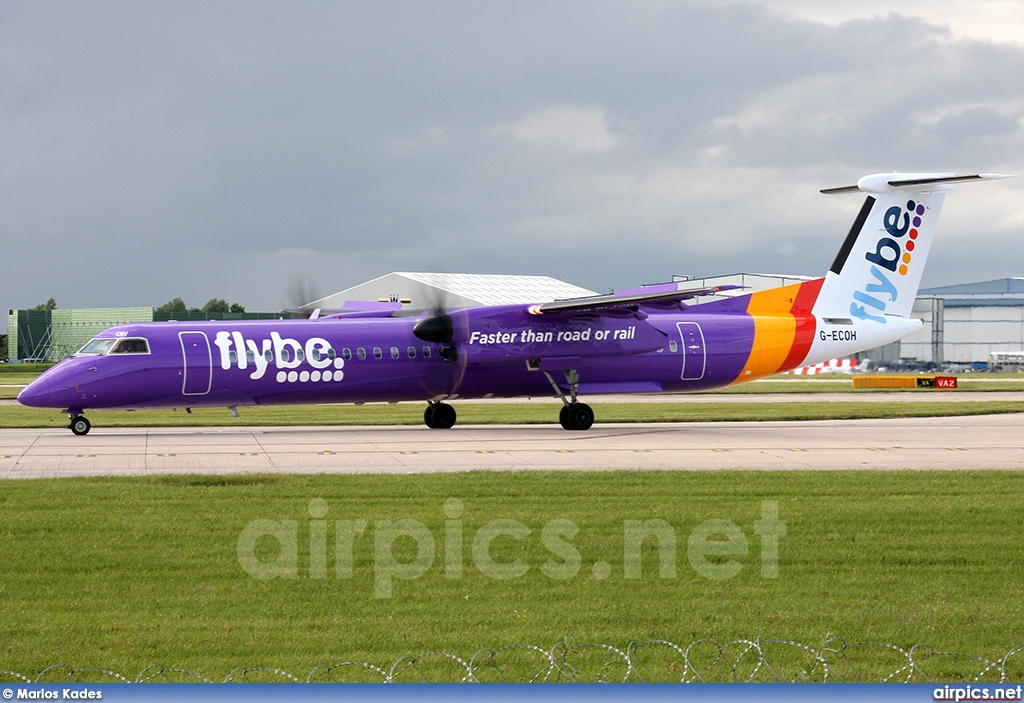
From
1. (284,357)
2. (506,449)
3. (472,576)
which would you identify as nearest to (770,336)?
(506,449)

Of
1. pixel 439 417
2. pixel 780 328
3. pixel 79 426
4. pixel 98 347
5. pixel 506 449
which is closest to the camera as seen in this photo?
pixel 506 449

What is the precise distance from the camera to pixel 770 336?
101ft

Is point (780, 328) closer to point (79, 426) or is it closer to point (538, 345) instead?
point (538, 345)

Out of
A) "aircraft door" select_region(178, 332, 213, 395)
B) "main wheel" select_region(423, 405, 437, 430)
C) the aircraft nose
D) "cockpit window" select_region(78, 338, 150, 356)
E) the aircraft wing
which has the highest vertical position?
the aircraft wing

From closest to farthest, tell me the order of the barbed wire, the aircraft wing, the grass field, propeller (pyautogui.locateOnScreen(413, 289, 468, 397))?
the barbed wire → the grass field → the aircraft wing → propeller (pyautogui.locateOnScreen(413, 289, 468, 397))

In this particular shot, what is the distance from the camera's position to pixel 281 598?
373 inches

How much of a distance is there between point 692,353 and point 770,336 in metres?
2.51

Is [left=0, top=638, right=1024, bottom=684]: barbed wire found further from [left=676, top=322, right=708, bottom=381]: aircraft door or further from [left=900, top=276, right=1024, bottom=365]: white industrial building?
[left=900, top=276, right=1024, bottom=365]: white industrial building

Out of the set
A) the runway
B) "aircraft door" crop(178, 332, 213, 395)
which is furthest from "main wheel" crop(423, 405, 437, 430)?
"aircraft door" crop(178, 332, 213, 395)

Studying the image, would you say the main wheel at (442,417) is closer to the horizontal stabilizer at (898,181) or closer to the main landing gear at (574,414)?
the main landing gear at (574,414)

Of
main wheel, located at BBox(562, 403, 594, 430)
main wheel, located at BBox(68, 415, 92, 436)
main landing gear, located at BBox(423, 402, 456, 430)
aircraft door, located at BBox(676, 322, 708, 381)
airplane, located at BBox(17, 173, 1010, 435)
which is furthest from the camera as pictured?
aircraft door, located at BBox(676, 322, 708, 381)

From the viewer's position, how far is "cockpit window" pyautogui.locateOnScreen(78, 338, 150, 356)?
25.4 metres

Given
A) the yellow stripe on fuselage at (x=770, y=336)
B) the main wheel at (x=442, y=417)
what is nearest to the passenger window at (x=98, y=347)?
the main wheel at (x=442, y=417)

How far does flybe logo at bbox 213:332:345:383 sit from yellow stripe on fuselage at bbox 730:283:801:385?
1204 centimetres
